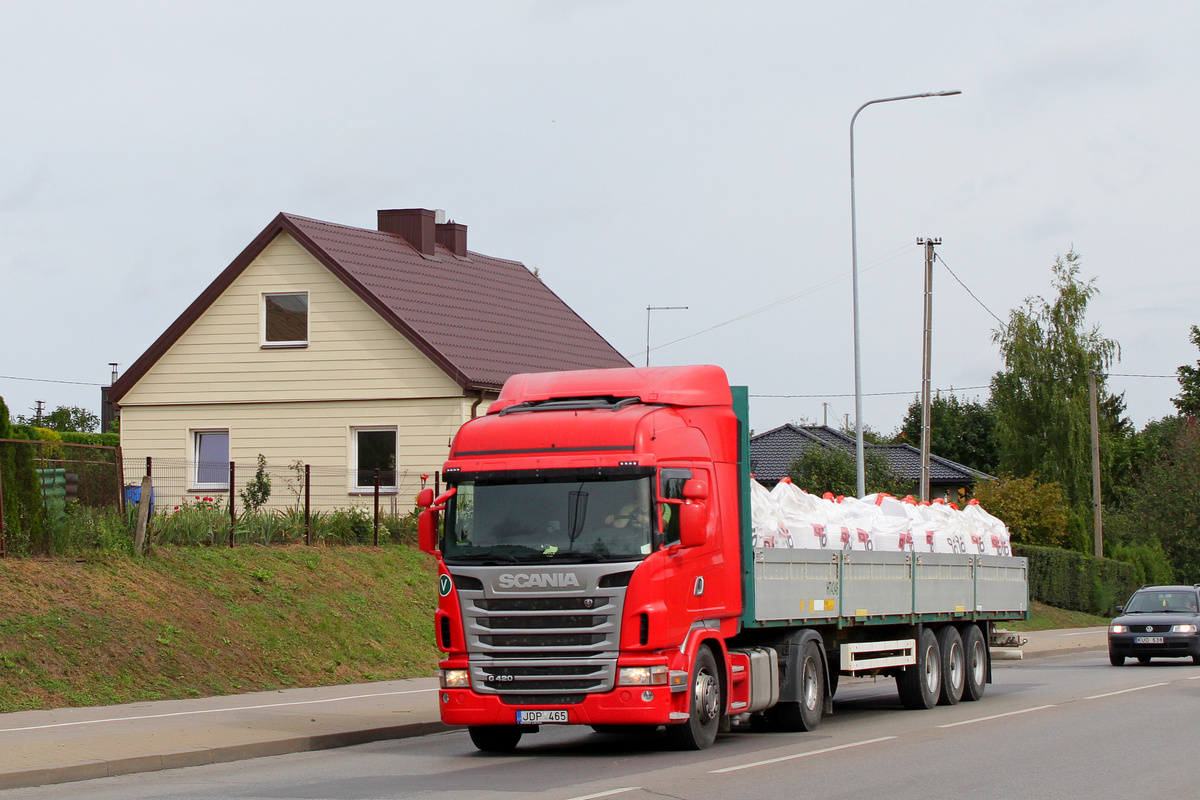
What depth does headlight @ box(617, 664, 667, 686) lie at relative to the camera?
12.2m

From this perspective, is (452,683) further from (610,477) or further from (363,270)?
(363,270)

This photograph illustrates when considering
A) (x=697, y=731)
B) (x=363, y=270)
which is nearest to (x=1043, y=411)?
(x=363, y=270)

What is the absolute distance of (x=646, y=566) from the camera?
12.3m

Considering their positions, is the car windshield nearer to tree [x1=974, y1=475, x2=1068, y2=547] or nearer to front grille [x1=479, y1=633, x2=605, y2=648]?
tree [x1=974, y1=475, x2=1068, y2=547]

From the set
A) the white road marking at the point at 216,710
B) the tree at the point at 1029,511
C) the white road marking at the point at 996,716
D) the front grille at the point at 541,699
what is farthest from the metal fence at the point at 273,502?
the tree at the point at 1029,511

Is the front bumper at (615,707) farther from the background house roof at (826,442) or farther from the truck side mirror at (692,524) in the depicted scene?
the background house roof at (826,442)

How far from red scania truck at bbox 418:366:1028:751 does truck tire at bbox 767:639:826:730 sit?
66 cm

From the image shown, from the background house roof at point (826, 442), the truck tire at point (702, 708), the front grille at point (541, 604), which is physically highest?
the background house roof at point (826, 442)

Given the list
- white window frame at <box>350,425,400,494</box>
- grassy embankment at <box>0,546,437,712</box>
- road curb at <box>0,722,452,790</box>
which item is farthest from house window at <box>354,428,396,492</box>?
road curb at <box>0,722,452,790</box>

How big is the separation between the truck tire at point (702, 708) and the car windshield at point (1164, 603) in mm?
18311

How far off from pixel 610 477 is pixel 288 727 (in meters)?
4.64

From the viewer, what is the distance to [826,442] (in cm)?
6625

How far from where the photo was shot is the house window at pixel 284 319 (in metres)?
31.7

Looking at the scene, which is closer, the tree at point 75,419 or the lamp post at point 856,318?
the lamp post at point 856,318
